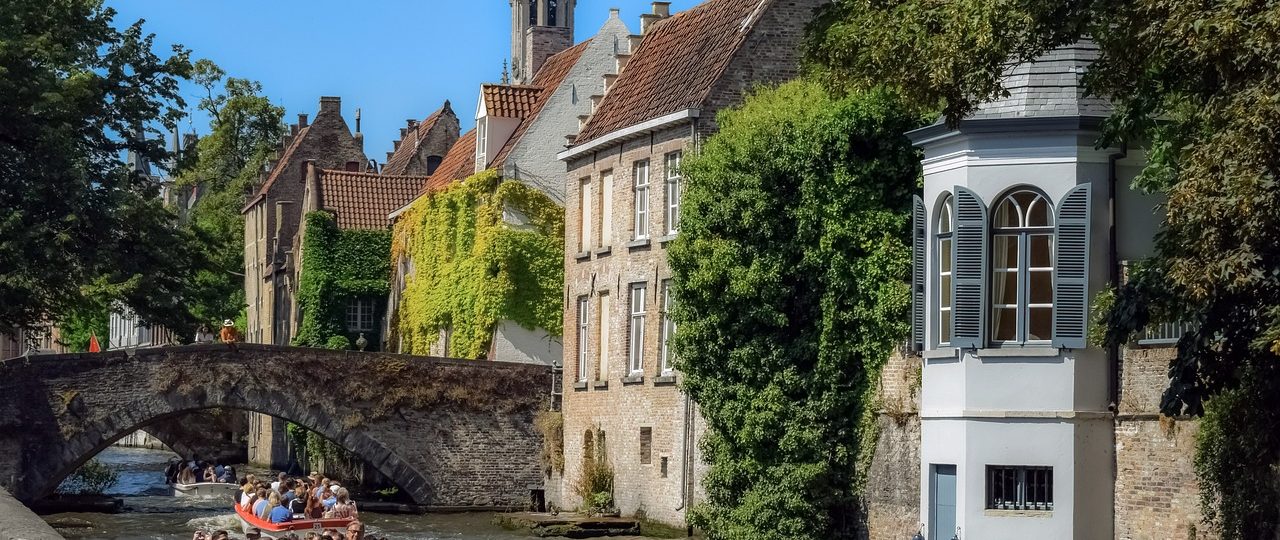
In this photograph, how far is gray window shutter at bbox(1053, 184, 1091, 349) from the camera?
899 inches

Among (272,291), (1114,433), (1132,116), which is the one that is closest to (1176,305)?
(1132,116)

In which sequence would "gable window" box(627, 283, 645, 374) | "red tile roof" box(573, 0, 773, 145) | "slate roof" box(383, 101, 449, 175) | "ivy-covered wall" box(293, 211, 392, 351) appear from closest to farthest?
"red tile roof" box(573, 0, 773, 145) < "gable window" box(627, 283, 645, 374) < "ivy-covered wall" box(293, 211, 392, 351) < "slate roof" box(383, 101, 449, 175)

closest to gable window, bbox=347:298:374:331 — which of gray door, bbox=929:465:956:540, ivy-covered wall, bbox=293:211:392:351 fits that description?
ivy-covered wall, bbox=293:211:392:351

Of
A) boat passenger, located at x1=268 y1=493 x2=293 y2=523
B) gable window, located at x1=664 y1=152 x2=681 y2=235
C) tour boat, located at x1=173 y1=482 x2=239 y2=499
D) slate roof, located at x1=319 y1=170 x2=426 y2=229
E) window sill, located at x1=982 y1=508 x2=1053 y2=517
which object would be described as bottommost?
tour boat, located at x1=173 y1=482 x2=239 y2=499

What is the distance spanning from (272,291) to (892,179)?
4219 centimetres

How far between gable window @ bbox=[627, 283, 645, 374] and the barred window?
13.3 meters

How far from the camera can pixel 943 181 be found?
79.6 ft

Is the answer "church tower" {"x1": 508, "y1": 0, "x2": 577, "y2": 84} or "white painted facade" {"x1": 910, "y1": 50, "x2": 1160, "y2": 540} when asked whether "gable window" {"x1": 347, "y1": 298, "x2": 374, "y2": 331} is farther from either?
Answer: "church tower" {"x1": 508, "y1": 0, "x2": 577, "y2": 84}

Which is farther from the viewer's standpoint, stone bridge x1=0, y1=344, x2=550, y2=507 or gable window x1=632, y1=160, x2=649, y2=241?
stone bridge x1=0, y1=344, x2=550, y2=507

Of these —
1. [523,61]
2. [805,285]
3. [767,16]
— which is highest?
[523,61]

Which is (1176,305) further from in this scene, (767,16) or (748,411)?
(767,16)

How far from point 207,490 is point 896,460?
1140 inches

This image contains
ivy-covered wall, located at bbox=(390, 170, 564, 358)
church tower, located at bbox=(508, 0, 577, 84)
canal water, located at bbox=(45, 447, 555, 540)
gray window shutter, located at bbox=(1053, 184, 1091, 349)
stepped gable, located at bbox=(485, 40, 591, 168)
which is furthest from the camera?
church tower, located at bbox=(508, 0, 577, 84)

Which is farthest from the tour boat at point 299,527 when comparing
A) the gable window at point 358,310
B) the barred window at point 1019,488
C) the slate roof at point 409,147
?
the slate roof at point 409,147
